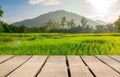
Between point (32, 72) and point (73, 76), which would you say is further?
point (32, 72)

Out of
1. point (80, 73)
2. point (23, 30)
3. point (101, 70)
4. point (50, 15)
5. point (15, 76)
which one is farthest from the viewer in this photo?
point (50, 15)

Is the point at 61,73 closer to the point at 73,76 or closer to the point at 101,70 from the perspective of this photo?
the point at 73,76

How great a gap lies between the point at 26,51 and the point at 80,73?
2.95 m

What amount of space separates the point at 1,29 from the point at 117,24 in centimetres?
2052

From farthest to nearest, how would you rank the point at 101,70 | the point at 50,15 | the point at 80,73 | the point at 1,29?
the point at 50,15 < the point at 1,29 < the point at 101,70 < the point at 80,73

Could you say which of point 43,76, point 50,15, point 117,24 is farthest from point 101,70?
point 50,15

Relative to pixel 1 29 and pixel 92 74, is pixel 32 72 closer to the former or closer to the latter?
pixel 92 74

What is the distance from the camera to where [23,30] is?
27172 mm

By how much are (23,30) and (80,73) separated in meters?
25.3

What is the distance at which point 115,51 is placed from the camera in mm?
5277

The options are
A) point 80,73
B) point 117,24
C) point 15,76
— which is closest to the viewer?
point 15,76

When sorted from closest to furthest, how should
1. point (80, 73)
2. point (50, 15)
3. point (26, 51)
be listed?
point (80, 73) < point (26, 51) < point (50, 15)

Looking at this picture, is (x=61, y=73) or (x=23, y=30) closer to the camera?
(x=61, y=73)

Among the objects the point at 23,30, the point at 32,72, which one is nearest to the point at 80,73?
the point at 32,72
